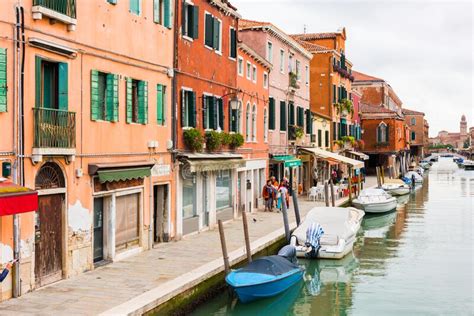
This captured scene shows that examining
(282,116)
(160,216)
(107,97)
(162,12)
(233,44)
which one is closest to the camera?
(107,97)

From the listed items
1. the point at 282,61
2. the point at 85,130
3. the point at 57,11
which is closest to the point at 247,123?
the point at 282,61

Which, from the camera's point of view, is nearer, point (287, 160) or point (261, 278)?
point (261, 278)

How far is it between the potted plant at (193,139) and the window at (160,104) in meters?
1.24

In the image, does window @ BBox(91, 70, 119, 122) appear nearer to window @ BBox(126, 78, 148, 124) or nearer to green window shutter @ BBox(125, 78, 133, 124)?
green window shutter @ BBox(125, 78, 133, 124)

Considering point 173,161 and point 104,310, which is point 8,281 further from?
point 173,161

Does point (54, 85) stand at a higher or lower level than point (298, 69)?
lower

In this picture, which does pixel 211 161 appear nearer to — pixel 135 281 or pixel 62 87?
pixel 135 281

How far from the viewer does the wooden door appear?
35.9 feet

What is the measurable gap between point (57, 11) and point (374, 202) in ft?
76.8

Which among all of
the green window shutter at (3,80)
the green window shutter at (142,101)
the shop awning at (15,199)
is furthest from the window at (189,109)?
the shop awning at (15,199)

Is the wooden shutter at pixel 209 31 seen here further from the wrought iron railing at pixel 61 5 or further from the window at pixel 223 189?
the wrought iron railing at pixel 61 5

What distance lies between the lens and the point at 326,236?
62.0ft

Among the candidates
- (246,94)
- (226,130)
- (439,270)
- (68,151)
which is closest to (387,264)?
(439,270)

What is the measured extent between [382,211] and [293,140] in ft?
20.3
